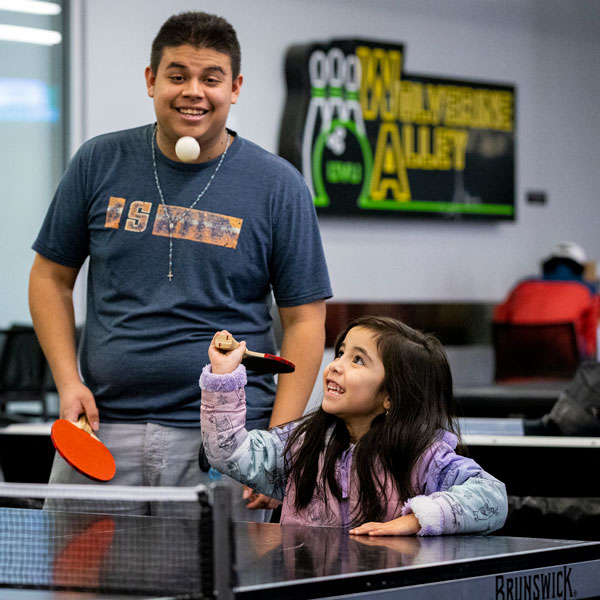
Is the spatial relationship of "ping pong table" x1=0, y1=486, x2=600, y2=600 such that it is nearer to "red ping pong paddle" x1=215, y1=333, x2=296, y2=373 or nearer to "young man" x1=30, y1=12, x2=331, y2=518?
"red ping pong paddle" x1=215, y1=333, x2=296, y2=373

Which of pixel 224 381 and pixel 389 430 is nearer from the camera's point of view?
pixel 224 381

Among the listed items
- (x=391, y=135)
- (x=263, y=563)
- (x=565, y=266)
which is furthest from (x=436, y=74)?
(x=263, y=563)

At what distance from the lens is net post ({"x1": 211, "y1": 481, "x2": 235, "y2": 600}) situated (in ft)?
4.48

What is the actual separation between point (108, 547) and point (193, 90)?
995 millimetres

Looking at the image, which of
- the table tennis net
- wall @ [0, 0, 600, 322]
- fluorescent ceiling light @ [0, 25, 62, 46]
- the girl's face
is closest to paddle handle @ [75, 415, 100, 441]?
the table tennis net

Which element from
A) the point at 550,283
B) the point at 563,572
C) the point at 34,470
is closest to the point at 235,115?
the point at 550,283

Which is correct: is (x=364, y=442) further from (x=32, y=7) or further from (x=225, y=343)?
(x=32, y=7)

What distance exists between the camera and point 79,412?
2.32 metres

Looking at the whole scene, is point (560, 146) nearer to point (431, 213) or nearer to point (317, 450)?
point (431, 213)

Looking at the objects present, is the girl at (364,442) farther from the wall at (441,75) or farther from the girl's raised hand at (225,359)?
the wall at (441,75)

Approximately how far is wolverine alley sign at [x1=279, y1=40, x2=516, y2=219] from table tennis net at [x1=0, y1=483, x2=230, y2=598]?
5972 mm

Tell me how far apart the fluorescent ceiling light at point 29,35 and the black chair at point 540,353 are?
11.4 feet

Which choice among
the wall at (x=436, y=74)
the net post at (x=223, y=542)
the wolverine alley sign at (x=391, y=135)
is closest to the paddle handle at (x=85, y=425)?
the net post at (x=223, y=542)

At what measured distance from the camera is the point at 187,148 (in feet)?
7.52
